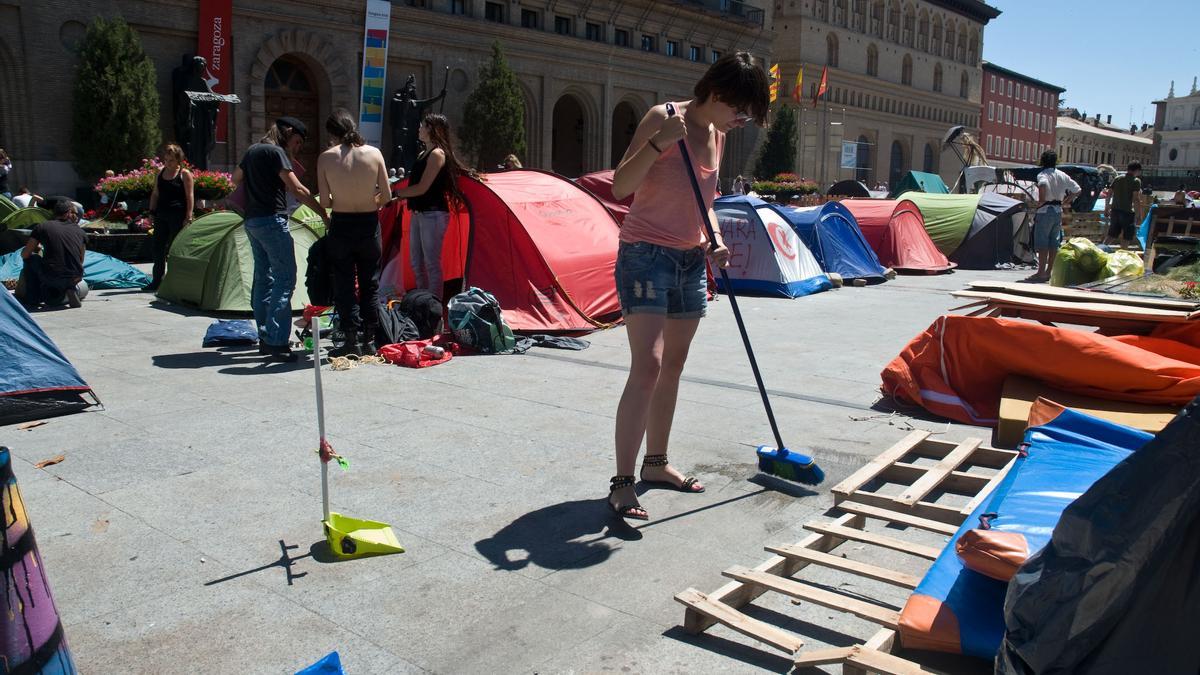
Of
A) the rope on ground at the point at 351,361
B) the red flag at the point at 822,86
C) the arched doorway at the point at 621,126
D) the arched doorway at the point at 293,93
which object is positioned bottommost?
the rope on ground at the point at 351,361

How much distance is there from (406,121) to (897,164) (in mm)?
46298

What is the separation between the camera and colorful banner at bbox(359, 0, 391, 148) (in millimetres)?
26250

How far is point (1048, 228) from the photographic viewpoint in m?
13.6

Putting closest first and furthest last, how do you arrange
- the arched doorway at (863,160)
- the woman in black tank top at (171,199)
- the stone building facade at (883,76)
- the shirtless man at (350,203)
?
1. the shirtless man at (350,203)
2. the woman in black tank top at (171,199)
3. the stone building facade at (883,76)
4. the arched doorway at (863,160)

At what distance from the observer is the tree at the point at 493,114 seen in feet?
96.7

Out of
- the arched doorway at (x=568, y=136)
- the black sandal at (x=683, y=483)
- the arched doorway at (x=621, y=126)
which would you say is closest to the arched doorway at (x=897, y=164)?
the arched doorway at (x=621, y=126)

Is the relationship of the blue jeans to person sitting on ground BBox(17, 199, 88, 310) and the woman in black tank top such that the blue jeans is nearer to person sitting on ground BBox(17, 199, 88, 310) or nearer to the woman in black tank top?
person sitting on ground BBox(17, 199, 88, 310)

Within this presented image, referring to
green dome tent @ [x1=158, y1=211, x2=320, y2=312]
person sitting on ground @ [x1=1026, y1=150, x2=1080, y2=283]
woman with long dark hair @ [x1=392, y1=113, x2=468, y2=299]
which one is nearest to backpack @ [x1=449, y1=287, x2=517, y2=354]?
woman with long dark hair @ [x1=392, y1=113, x2=468, y2=299]

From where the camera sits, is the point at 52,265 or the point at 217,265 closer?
the point at 52,265

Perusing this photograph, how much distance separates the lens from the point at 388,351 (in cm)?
695

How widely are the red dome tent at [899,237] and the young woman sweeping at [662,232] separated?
39.8 ft

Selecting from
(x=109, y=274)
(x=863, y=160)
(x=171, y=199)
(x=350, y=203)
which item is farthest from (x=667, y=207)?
(x=863, y=160)

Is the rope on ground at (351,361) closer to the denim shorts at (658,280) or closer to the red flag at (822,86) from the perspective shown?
the denim shorts at (658,280)

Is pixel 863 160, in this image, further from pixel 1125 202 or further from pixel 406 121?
pixel 1125 202
